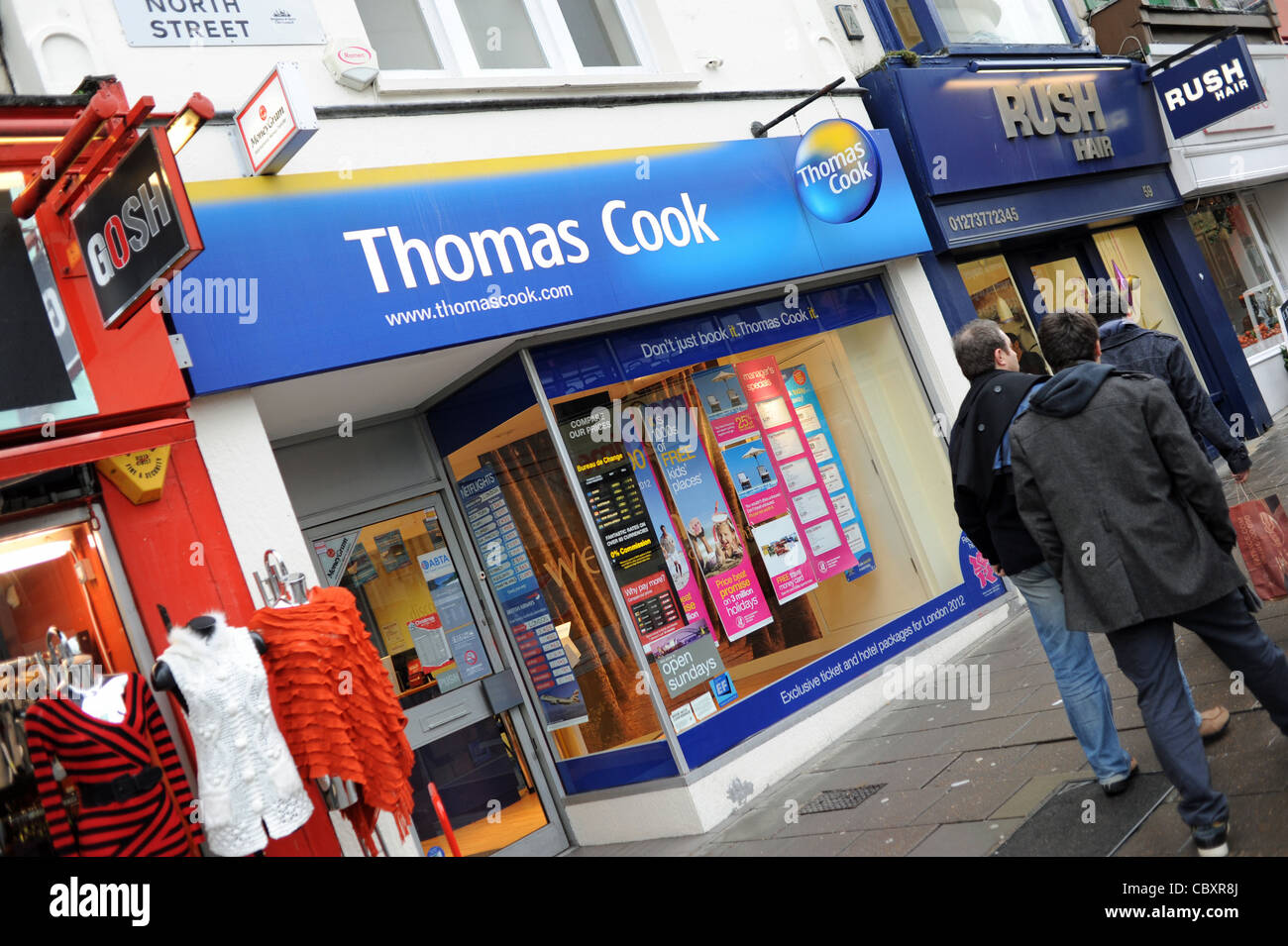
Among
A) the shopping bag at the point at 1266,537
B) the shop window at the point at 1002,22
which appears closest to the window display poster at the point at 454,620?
the shopping bag at the point at 1266,537

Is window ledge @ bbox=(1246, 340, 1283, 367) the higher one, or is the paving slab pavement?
window ledge @ bbox=(1246, 340, 1283, 367)

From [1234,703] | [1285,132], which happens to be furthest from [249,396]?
[1285,132]

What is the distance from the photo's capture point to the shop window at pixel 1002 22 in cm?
1056

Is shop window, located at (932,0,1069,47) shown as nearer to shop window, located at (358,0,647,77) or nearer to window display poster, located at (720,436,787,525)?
shop window, located at (358,0,647,77)

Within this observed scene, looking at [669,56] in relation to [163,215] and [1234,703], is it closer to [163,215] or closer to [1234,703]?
[163,215]

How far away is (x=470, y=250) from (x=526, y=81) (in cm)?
147

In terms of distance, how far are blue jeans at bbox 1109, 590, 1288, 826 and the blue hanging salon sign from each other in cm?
375

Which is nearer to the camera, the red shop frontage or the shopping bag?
the red shop frontage

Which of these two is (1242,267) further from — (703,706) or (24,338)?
(24,338)

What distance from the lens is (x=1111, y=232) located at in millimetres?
11570

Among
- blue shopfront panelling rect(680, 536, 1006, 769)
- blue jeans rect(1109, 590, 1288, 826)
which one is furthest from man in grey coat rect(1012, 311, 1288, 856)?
blue shopfront panelling rect(680, 536, 1006, 769)

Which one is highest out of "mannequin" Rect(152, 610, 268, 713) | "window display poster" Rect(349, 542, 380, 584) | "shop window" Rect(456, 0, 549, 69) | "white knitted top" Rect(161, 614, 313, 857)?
"shop window" Rect(456, 0, 549, 69)

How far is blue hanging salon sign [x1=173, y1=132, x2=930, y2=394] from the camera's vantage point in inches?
201

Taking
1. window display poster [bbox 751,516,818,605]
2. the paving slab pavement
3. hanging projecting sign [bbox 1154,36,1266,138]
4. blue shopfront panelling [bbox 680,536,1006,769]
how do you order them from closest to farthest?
the paving slab pavement → blue shopfront panelling [bbox 680,536,1006,769] → window display poster [bbox 751,516,818,605] → hanging projecting sign [bbox 1154,36,1266,138]
